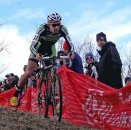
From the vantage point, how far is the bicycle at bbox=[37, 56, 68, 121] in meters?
8.87

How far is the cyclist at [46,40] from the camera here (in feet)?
29.9

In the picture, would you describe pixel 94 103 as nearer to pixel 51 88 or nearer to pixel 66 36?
pixel 51 88

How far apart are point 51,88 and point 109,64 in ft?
4.70

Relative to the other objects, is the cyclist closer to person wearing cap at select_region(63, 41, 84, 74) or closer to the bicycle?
the bicycle

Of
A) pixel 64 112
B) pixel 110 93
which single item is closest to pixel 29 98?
pixel 64 112

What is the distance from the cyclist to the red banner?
96 cm

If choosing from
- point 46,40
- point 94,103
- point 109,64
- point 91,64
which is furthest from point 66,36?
point 94,103

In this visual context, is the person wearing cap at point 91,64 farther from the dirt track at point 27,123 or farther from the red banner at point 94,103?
the dirt track at point 27,123

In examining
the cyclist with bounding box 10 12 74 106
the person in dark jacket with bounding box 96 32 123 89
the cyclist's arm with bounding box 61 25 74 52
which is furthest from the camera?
the cyclist's arm with bounding box 61 25 74 52

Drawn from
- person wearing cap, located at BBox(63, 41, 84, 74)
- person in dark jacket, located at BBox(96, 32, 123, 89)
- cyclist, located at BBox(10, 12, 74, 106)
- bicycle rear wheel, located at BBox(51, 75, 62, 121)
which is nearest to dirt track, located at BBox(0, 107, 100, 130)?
bicycle rear wheel, located at BBox(51, 75, 62, 121)

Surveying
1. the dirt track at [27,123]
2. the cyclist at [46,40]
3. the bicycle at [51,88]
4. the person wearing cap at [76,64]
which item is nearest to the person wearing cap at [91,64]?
the person wearing cap at [76,64]

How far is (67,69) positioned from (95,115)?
177cm

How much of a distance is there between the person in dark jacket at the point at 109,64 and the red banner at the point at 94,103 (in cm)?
36

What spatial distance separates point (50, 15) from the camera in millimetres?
9164
